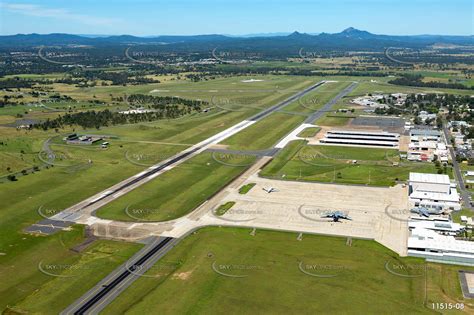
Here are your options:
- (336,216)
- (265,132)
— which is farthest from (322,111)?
(336,216)

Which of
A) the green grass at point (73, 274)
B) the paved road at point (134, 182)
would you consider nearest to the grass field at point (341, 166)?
the paved road at point (134, 182)

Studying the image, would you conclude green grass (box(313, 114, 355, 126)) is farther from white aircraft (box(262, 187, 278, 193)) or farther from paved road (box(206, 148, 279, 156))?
white aircraft (box(262, 187, 278, 193))

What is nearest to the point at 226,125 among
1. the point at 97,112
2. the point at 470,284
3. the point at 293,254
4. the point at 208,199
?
the point at 97,112

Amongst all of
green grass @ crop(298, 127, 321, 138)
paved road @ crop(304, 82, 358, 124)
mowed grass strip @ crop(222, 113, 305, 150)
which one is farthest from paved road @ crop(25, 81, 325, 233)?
paved road @ crop(304, 82, 358, 124)

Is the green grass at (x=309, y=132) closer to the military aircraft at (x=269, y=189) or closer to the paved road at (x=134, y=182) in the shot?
the paved road at (x=134, y=182)

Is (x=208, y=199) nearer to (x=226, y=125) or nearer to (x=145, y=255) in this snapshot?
(x=145, y=255)
